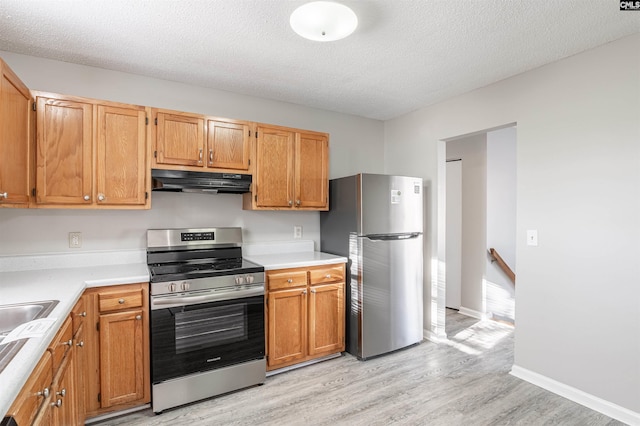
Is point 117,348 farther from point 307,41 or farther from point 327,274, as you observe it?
point 307,41

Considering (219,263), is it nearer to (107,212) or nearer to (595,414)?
(107,212)

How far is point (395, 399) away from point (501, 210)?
2.91 m

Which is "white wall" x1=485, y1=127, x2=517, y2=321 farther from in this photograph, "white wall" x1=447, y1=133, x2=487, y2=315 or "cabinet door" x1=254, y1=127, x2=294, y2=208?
"cabinet door" x1=254, y1=127, x2=294, y2=208

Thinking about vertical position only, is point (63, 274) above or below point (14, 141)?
below

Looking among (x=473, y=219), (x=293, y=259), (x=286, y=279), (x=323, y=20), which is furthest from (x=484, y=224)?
(x=323, y=20)

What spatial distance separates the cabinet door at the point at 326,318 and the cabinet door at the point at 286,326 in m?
0.08

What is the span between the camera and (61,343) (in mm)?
1446

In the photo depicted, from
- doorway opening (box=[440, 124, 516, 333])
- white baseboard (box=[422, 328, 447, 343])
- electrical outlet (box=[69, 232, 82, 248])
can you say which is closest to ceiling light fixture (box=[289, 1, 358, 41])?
electrical outlet (box=[69, 232, 82, 248])

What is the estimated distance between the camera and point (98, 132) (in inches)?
90.6

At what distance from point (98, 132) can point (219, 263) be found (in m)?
1.29

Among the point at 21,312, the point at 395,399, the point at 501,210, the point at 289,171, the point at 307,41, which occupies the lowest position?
the point at 395,399

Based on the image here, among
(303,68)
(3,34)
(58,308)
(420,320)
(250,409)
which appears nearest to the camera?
(58,308)

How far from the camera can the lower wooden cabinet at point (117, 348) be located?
80.0 inches

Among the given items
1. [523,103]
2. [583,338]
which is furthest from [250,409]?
[523,103]
